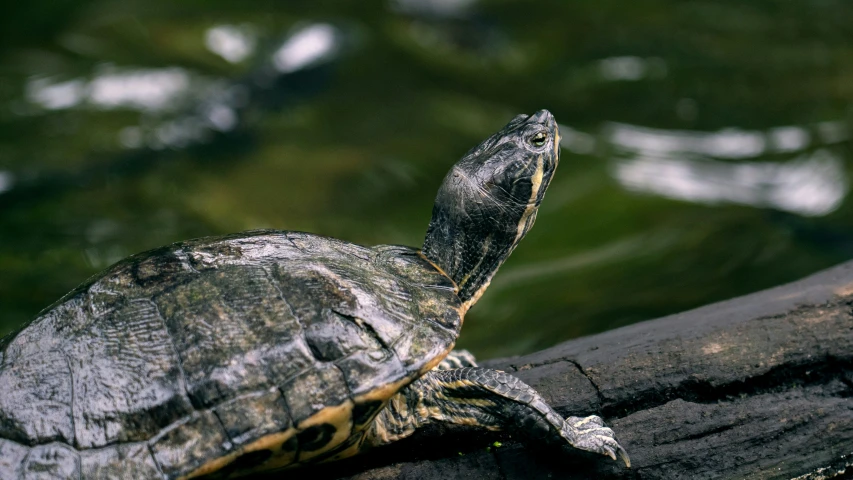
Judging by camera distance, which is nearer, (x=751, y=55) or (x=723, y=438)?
(x=723, y=438)

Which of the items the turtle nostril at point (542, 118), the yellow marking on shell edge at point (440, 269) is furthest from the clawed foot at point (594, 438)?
the turtle nostril at point (542, 118)

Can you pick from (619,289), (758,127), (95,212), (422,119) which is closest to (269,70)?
(422,119)

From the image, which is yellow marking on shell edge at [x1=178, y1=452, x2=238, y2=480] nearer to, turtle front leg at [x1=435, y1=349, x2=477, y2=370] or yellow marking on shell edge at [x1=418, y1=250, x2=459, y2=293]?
yellow marking on shell edge at [x1=418, y1=250, x2=459, y2=293]

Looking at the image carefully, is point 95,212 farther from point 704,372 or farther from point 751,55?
point 751,55

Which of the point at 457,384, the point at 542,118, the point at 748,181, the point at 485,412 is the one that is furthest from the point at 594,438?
the point at 748,181

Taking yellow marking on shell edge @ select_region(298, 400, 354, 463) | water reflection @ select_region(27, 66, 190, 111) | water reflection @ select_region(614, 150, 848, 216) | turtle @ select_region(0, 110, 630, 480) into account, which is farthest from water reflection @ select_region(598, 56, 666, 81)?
yellow marking on shell edge @ select_region(298, 400, 354, 463)

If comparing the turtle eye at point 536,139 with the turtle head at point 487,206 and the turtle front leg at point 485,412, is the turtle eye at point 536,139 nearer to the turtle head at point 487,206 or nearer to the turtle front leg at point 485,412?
the turtle head at point 487,206

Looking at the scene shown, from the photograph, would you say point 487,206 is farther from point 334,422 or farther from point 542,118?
point 334,422
